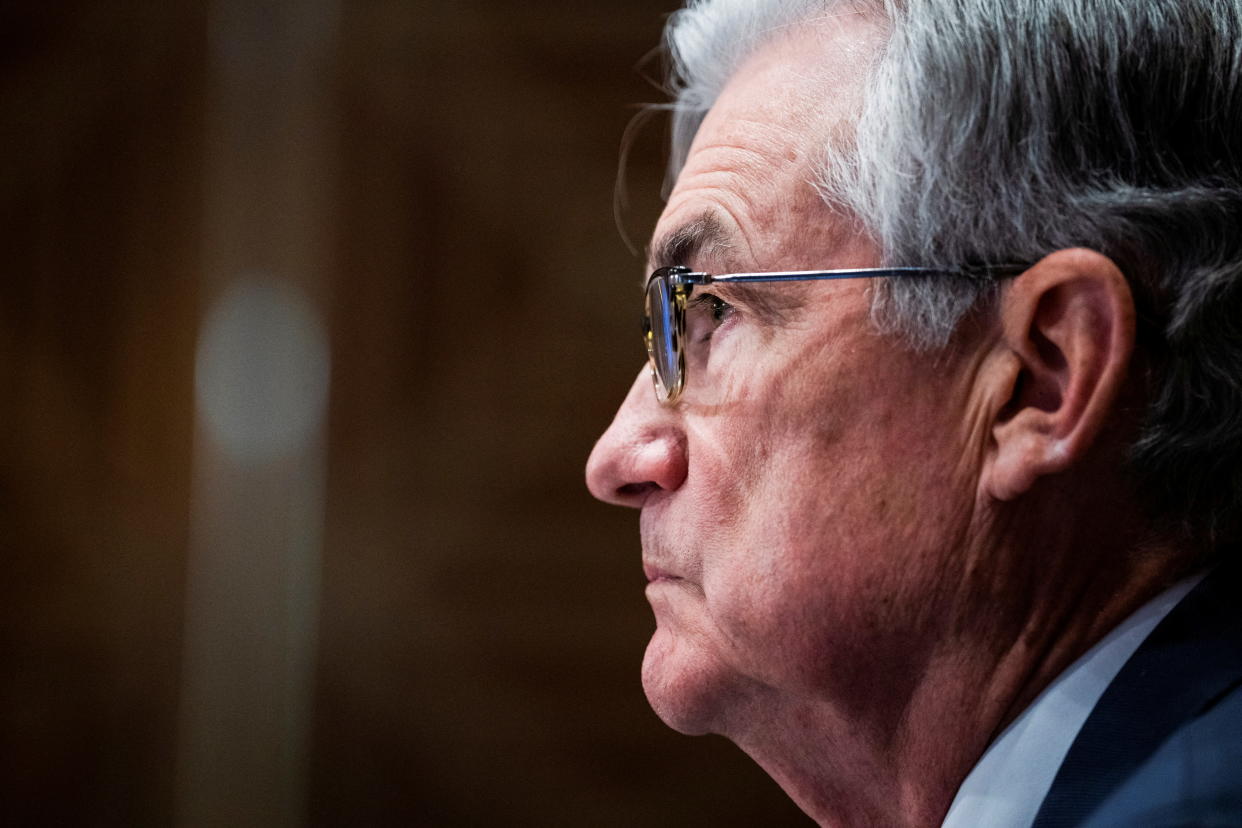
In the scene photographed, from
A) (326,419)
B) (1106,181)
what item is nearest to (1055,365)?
(1106,181)

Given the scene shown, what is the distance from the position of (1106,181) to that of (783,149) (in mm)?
282

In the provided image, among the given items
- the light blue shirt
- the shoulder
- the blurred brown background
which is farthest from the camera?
the blurred brown background

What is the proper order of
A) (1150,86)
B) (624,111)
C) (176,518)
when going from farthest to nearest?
(624,111)
(176,518)
(1150,86)

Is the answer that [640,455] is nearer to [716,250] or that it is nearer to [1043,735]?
[716,250]

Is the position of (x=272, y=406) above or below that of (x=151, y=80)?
below

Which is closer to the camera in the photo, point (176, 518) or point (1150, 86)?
point (1150, 86)

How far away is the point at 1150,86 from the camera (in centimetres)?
90

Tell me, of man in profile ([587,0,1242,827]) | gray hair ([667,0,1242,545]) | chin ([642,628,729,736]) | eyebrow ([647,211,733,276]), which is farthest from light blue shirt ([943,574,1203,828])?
eyebrow ([647,211,733,276])

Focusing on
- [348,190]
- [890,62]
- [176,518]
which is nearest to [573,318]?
[348,190]

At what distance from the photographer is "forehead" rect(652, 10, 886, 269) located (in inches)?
38.2

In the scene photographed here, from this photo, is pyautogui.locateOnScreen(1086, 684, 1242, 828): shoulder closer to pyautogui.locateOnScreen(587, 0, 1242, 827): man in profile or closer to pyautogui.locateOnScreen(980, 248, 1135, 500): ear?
pyautogui.locateOnScreen(587, 0, 1242, 827): man in profile

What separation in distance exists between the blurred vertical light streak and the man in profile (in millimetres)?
1606

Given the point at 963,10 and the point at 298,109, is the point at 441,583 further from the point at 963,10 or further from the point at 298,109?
the point at 963,10

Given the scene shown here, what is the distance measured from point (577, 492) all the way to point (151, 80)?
131cm
